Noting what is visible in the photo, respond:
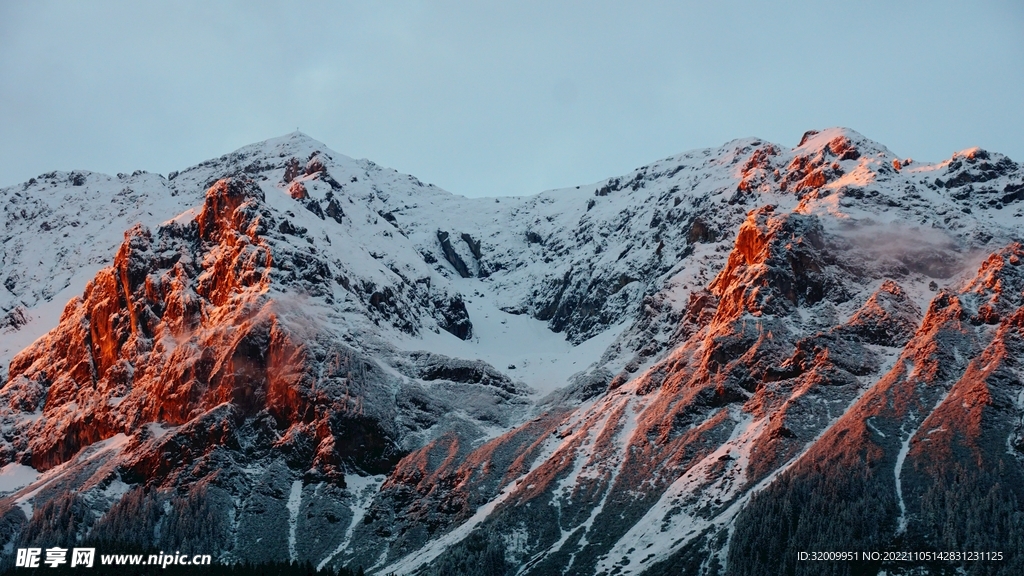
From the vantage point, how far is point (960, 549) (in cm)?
15738

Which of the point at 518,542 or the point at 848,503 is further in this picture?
the point at 518,542

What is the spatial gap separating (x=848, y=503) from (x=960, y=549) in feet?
60.3

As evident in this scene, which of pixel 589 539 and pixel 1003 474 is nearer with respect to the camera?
pixel 1003 474

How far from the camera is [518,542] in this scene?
193500mm

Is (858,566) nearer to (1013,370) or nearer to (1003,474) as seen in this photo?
(1003,474)

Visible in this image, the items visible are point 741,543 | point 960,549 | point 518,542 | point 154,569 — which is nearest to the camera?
point 960,549

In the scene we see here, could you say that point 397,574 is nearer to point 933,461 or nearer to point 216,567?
point 216,567

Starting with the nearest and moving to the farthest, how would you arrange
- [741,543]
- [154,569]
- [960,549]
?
1. [960,549]
2. [741,543]
3. [154,569]

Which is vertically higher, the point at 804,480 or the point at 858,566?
the point at 804,480

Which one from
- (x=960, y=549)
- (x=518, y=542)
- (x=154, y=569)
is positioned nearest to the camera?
(x=960, y=549)

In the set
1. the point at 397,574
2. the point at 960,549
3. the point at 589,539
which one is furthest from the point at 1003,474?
the point at 397,574

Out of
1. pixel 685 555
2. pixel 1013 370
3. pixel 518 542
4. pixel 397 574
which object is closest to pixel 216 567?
pixel 397 574

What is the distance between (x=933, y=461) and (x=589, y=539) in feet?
173

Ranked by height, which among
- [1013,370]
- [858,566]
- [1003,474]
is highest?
[1013,370]
